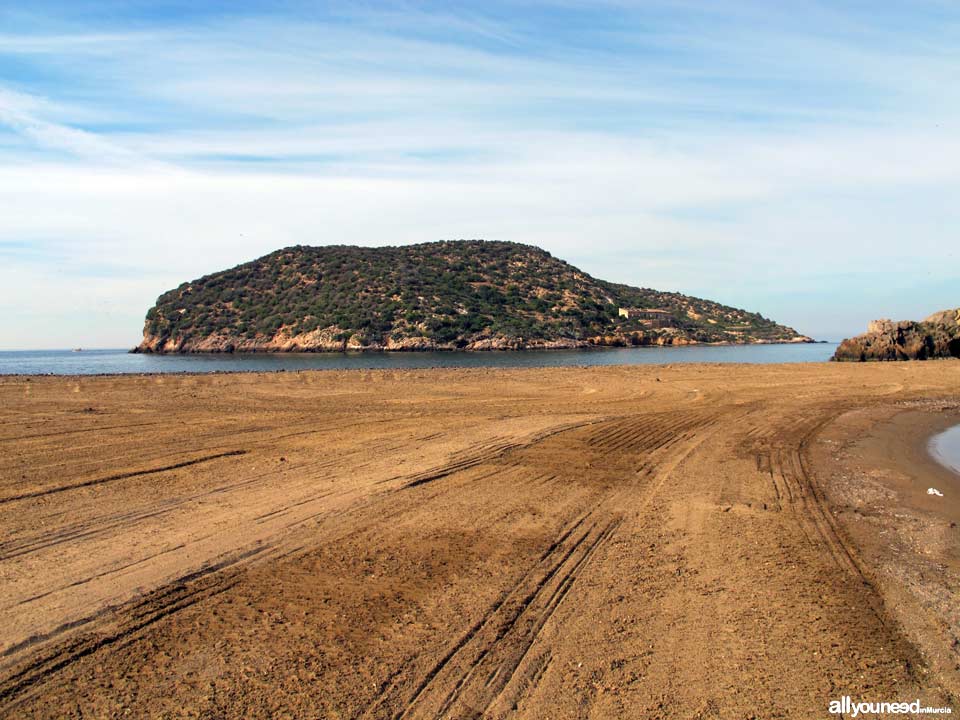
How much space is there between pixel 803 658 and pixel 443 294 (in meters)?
93.1

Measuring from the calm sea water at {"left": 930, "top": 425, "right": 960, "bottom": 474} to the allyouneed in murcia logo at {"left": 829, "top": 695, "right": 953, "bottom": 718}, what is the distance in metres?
9.48

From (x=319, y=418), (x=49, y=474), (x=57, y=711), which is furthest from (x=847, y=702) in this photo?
(x=319, y=418)

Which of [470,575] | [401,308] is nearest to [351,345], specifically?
[401,308]

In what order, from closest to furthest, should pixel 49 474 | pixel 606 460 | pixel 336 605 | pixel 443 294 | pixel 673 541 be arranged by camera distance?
pixel 336 605, pixel 673 541, pixel 49 474, pixel 606 460, pixel 443 294

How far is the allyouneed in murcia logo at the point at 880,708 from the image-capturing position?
407 cm

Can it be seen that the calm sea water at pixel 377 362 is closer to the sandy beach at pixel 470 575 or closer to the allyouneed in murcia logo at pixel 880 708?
the sandy beach at pixel 470 575

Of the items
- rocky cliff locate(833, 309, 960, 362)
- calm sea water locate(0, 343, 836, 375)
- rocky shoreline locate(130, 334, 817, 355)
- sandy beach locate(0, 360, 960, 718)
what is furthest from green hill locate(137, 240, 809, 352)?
sandy beach locate(0, 360, 960, 718)

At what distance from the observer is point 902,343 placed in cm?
4622

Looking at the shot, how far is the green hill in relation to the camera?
8625 centimetres

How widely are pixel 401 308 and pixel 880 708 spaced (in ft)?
287

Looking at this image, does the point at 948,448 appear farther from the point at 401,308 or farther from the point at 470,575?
the point at 401,308

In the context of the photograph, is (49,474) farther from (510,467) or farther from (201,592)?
(510,467)

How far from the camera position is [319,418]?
57.6 ft

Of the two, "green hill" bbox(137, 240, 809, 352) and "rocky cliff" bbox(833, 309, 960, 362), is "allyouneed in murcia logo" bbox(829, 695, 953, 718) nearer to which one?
"rocky cliff" bbox(833, 309, 960, 362)
